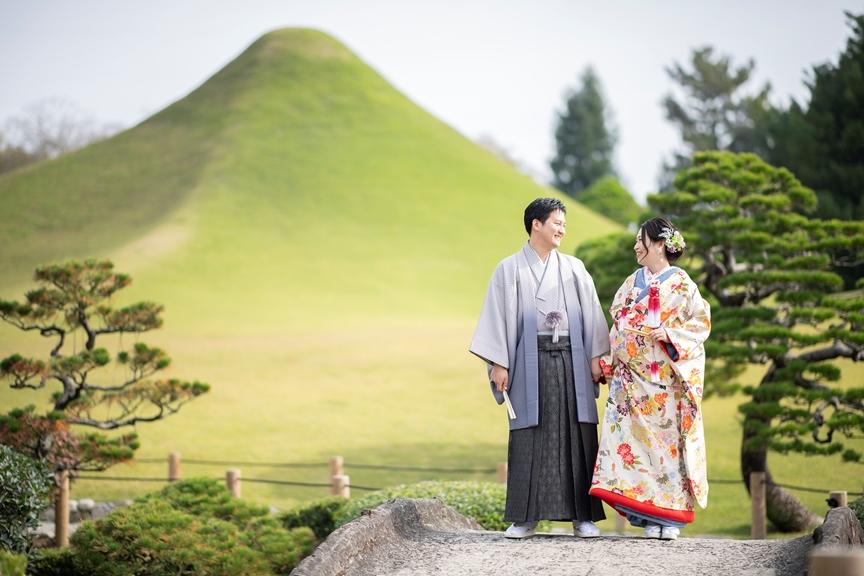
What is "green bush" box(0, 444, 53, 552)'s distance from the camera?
6586mm

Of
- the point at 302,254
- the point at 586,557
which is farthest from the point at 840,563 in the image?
the point at 302,254

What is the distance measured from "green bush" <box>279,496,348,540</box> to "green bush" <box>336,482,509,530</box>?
627 mm

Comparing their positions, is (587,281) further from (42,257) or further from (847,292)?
(42,257)

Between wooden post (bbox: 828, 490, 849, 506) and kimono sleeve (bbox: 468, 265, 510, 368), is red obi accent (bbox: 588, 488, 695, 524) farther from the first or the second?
wooden post (bbox: 828, 490, 849, 506)

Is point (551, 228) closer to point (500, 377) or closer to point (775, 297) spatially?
point (500, 377)

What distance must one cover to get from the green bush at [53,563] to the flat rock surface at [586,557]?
3.37 meters

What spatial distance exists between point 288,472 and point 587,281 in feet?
33.3

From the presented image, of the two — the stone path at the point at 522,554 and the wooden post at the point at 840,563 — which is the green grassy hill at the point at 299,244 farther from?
the wooden post at the point at 840,563

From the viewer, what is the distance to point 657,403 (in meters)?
5.34

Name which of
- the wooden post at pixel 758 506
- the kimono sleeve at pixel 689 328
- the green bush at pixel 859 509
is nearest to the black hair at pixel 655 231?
the kimono sleeve at pixel 689 328

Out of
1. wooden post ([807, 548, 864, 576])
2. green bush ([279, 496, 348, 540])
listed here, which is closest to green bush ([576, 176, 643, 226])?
green bush ([279, 496, 348, 540])

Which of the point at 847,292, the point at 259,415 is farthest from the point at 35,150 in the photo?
the point at 847,292

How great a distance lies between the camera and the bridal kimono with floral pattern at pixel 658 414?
523 cm

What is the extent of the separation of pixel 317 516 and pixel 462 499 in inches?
71.5
